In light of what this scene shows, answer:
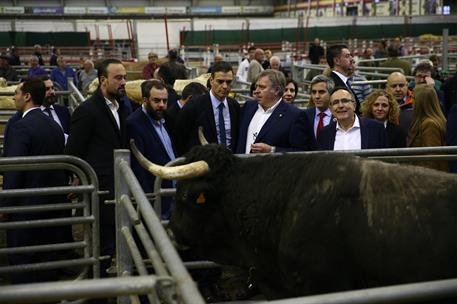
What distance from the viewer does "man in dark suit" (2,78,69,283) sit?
192 inches

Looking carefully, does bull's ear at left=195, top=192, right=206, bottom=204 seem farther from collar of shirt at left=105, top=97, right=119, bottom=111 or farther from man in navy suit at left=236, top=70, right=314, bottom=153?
collar of shirt at left=105, top=97, right=119, bottom=111

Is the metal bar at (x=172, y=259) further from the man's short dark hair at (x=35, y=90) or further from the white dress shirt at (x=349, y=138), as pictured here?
the man's short dark hair at (x=35, y=90)

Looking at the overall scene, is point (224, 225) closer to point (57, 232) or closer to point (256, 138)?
point (256, 138)

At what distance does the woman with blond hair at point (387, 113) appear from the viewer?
5.50 meters

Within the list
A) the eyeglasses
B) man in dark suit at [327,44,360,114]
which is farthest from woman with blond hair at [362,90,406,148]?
the eyeglasses

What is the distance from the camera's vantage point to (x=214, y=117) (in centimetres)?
529

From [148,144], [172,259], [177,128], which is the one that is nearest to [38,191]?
[148,144]

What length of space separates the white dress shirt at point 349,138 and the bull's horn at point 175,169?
1.51 metres

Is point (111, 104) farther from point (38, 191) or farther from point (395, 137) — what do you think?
point (395, 137)

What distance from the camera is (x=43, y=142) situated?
16.6 feet

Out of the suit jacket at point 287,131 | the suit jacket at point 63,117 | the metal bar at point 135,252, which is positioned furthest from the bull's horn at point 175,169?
the suit jacket at point 63,117

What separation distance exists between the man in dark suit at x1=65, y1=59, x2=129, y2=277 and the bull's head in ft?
4.08

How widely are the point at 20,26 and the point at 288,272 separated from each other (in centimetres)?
4077

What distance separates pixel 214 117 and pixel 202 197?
5.71 feet
